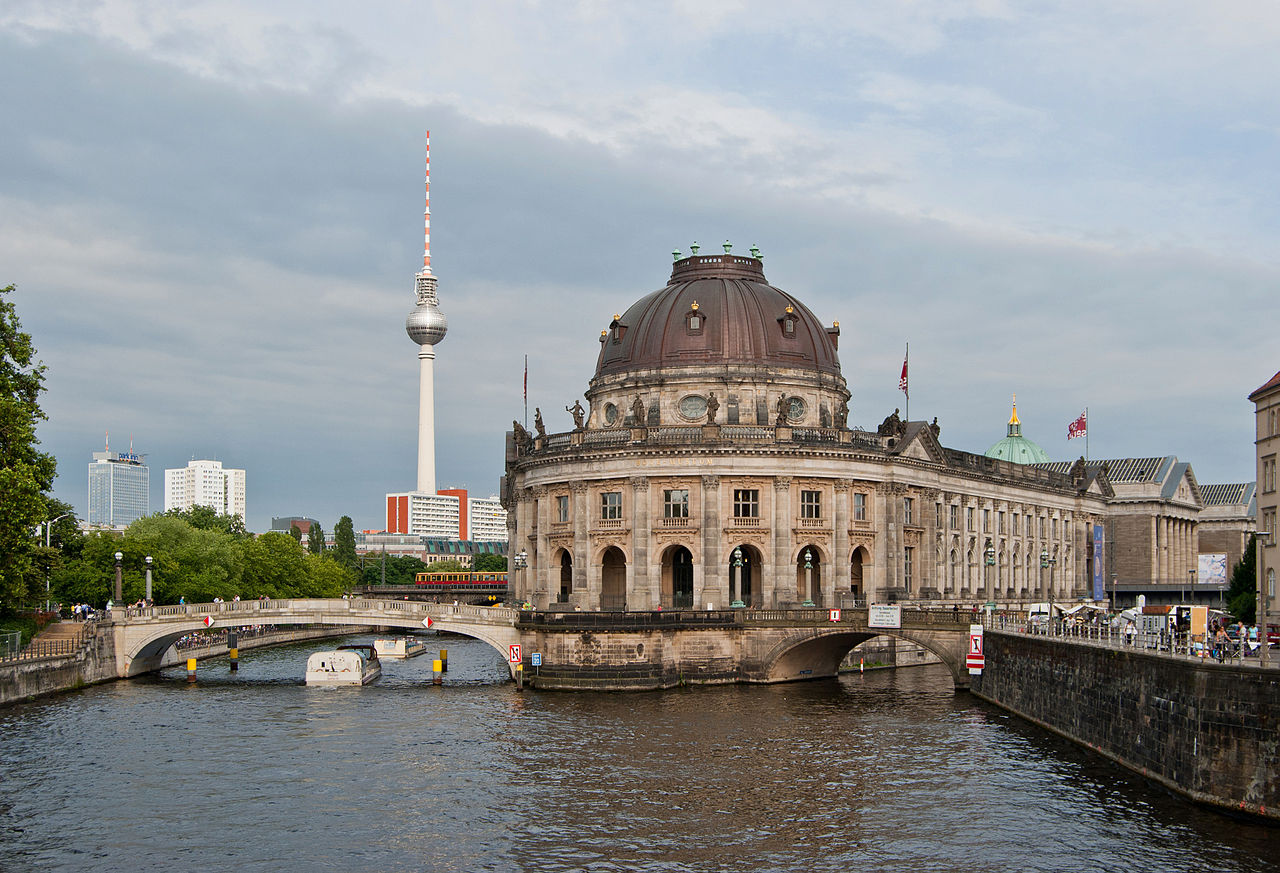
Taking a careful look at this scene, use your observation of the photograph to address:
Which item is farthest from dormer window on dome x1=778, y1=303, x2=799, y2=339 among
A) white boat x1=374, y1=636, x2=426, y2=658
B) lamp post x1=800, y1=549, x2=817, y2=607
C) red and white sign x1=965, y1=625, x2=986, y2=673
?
white boat x1=374, y1=636, x2=426, y2=658

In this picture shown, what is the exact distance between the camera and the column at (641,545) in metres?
99.0

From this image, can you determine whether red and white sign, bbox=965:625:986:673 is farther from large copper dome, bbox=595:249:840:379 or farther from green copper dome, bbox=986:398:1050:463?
green copper dome, bbox=986:398:1050:463

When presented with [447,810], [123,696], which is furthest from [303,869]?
[123,696]

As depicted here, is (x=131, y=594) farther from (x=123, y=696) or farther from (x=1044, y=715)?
(x=1044, y=715)

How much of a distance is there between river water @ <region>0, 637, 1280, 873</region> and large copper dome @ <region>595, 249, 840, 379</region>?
3757 cm

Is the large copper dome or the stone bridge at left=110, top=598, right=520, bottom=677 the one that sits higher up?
the large copper dome

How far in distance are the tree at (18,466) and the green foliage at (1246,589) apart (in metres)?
78.7

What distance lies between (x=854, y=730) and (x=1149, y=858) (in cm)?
2781

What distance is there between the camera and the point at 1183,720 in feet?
157

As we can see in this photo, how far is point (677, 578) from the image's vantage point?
10694 cm

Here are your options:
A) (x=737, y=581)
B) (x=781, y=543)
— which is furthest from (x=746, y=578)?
(x=781, y=543)

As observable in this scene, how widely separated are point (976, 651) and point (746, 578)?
26896mm

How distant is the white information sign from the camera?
83.9 meters

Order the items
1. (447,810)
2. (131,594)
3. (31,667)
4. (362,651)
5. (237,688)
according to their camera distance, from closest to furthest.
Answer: (447,810) → (31,667) → (237,688) → (362,651) → (131,594)
